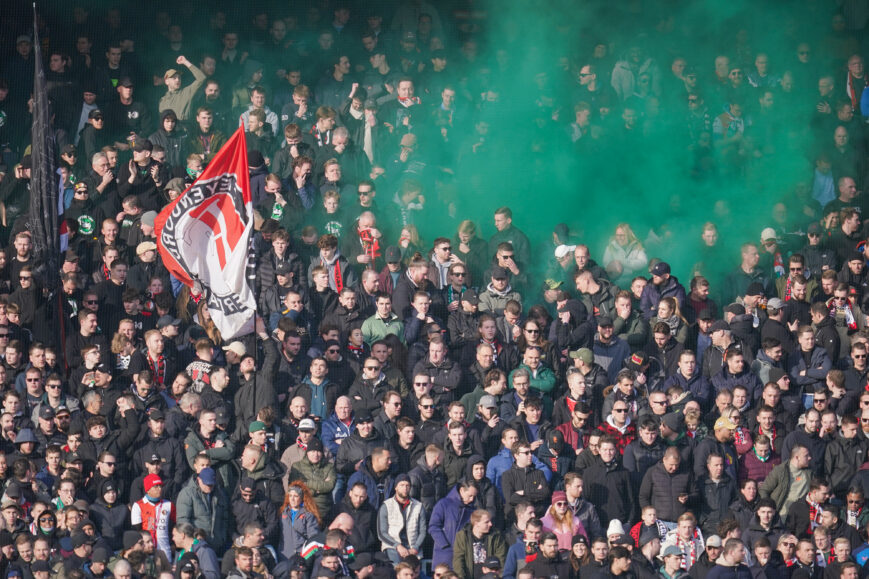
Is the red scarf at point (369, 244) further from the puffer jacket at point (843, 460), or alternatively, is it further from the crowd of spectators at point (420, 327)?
the puffer jacket at point (843, 460)

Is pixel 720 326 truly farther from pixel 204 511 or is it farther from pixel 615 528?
pixel 204 511

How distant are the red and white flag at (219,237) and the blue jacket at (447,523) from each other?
95.6 inches

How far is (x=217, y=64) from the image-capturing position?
2228 centimetres

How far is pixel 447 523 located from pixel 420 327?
2704mm

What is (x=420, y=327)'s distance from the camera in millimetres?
17688

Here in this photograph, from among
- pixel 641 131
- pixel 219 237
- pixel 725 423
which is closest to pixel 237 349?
pixel 219 237

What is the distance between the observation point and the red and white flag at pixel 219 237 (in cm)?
1616

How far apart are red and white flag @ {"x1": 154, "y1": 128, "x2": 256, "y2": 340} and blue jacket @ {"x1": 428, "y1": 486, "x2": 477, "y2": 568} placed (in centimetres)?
243

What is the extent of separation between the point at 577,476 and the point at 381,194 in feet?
19.0

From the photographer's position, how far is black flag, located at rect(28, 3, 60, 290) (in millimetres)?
17547

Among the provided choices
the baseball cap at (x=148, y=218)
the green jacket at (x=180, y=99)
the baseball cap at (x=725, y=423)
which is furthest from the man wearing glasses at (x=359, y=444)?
the green jacket at (x=180, y=99)

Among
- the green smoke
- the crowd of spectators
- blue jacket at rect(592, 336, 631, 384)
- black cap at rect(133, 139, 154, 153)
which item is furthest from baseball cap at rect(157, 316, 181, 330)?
the green smoke

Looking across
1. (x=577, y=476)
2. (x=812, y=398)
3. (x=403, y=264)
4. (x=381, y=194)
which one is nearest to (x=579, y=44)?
(x=381, y=194)

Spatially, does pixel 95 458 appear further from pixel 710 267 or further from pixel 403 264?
pixel 710 267
